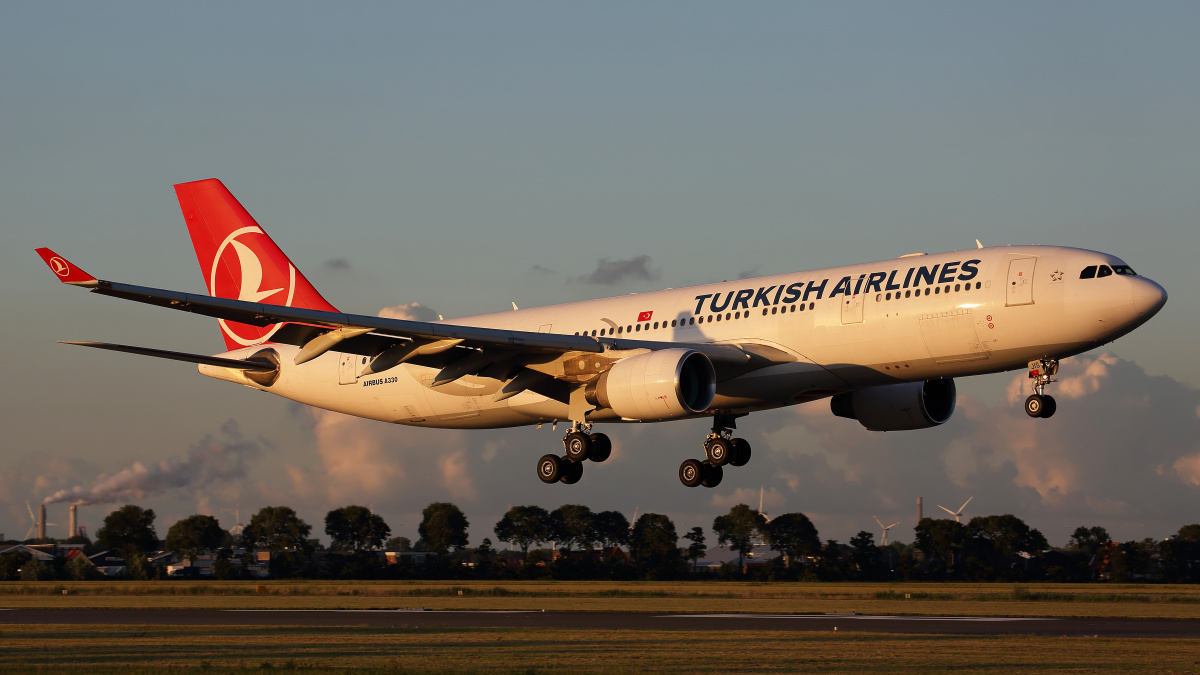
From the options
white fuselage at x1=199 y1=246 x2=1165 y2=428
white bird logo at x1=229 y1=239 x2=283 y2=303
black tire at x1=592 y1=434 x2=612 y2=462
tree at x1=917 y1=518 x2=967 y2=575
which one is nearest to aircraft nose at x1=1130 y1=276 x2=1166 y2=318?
white fuselage at x1=199 y1=246 x2=1165 y2=428

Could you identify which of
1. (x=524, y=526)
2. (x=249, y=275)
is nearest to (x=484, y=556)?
(x=524, y=526)

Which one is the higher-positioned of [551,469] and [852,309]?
[852,309]

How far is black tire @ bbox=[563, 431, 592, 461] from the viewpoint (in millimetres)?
42312

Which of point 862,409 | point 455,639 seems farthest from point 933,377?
point 455,639

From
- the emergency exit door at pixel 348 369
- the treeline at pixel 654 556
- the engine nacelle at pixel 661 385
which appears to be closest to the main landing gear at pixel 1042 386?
the engine nacelle at pixel 661 385

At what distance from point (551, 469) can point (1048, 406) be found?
54.0 ft

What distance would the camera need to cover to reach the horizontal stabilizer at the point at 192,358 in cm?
3772

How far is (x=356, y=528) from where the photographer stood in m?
95.6

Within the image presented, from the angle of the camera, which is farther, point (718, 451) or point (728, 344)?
point (718, 451)

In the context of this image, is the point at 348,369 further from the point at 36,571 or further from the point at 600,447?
the point at 36,571

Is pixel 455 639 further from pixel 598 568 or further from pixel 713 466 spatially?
pixel 598 568

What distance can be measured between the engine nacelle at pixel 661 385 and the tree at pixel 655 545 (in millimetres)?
44922

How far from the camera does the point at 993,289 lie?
35312 millimetres

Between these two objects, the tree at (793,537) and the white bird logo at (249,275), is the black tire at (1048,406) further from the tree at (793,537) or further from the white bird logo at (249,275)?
the tree at (793,537)
